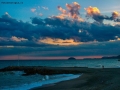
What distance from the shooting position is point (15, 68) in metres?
85.8

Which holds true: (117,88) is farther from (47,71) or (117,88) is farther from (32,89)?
(47,71)

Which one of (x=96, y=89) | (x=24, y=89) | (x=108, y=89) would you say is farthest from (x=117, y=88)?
(x=24, y=89)

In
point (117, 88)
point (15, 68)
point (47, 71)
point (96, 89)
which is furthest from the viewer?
point (15, 68)

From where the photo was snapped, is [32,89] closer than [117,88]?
No

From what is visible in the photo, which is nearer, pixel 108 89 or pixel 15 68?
pixel 108 89

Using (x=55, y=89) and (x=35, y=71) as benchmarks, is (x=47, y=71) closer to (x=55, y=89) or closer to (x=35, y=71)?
(x=35, y=71)

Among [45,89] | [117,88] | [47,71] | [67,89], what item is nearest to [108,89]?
[117,88]

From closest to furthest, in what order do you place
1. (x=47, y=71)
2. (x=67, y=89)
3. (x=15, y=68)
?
(x=67, y=89), (x=47, y=71), (x=15, y=68)

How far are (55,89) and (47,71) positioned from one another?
39.2m

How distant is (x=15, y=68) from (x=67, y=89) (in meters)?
60.8

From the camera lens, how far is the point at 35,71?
67.7 meters

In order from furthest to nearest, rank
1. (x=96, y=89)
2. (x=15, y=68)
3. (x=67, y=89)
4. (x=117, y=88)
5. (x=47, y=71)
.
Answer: (x=15, y=68), (x=47, y=71), (x=67, y=89), (x=96, y=89), (x=117, y=88)

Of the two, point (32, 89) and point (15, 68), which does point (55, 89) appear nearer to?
point (32, 89)

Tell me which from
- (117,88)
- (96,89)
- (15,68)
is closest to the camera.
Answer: (117,88)
